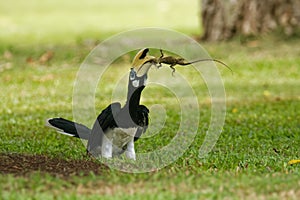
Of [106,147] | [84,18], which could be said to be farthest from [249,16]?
[106,147]

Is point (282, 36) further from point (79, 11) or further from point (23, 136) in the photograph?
point (79, 11)

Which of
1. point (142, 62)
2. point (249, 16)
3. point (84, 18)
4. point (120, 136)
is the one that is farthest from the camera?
point (84, 18)

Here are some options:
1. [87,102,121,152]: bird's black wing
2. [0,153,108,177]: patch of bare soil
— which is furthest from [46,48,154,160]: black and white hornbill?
[0,153,108,177]: patch of bare soil

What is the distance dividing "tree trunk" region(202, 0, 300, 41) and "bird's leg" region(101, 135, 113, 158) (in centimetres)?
957

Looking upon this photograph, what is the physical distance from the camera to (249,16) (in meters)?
15.2

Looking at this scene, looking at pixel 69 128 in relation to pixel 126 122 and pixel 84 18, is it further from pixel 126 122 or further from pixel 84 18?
pixel 84 18

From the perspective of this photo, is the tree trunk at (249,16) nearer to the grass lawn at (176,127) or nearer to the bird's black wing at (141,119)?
the grass lawn at (176,127)

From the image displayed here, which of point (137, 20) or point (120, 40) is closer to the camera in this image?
point (120, 40)

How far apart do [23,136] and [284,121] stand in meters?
3.12

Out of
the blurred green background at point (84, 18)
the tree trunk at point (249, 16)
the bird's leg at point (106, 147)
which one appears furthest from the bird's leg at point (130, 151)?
the blurred green background at point (84, 18)

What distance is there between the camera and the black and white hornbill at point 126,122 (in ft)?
18.6

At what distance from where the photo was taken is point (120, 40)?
595 inches

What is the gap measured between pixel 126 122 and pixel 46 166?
2.28 feet

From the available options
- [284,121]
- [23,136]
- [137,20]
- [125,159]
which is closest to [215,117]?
[284,121]
